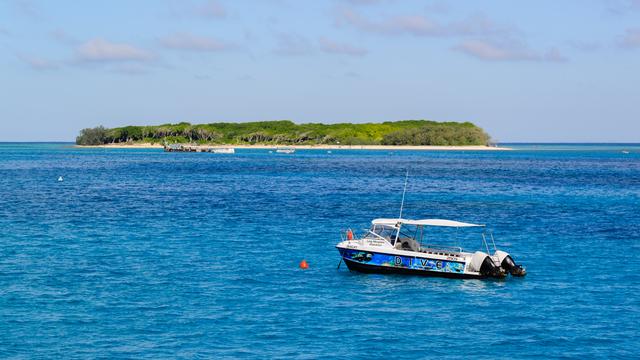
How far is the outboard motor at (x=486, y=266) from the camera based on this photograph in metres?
42.6

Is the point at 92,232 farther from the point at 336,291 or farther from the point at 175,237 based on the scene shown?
the point at 336,291

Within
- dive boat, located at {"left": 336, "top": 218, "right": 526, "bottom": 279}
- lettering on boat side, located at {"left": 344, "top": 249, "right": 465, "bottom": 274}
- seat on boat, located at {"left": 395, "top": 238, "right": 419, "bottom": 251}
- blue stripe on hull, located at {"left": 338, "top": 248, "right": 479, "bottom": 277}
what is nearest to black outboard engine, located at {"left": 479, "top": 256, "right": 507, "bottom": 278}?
dive boat, located at {"left": 336, "top": 218, "right": 526, "bottom": 279}

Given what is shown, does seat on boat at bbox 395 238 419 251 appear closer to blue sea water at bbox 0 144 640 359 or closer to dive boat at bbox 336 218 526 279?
dive boat at bbox 336 218 526 279

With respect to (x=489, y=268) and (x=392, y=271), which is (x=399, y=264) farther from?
(x=489, y=268)

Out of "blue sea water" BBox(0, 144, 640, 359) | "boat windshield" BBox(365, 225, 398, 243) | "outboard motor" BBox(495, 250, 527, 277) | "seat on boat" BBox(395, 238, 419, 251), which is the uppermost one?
"boat windshield" BBox(365, 225, 398, 243)

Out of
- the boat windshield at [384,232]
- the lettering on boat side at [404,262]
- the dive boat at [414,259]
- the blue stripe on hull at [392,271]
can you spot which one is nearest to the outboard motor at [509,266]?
the dive boat at [414,259]

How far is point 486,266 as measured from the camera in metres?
42.6

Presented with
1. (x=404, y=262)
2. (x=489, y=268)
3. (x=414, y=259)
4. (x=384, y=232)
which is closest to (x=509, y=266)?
(x=489, y=268)

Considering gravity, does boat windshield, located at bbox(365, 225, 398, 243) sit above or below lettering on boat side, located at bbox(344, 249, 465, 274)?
above

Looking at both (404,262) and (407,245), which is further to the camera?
(407,245)

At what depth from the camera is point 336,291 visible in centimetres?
3956

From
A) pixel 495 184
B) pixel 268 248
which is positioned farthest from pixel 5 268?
pixel 495 184

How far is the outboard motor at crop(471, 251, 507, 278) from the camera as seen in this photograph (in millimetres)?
42562

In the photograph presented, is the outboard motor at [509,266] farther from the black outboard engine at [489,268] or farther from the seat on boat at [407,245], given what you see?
the seat on boat at [407,245]
